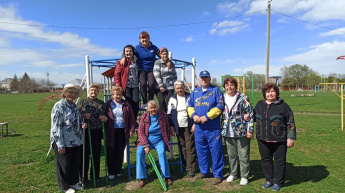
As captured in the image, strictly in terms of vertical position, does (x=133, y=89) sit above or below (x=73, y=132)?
above

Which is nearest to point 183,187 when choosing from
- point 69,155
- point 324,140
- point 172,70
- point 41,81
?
point 69,155

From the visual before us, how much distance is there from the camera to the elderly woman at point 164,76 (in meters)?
5.10

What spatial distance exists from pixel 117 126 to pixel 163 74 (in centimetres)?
146

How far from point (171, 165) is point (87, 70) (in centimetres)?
285

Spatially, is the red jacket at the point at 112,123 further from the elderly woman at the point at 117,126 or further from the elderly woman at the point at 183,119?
the elderly woman at the point at 183,119

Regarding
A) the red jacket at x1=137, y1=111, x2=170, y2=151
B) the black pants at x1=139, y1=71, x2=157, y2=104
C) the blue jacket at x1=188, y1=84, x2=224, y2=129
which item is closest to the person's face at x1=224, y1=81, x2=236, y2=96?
the blue jacket at x1=188, y1=84, x2=224, y2=129

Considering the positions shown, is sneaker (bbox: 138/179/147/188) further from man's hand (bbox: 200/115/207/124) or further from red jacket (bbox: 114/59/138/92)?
red jacket (bbox: 114/59/138/92)

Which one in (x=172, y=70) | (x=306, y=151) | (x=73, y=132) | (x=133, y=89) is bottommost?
(x=306, y=151)

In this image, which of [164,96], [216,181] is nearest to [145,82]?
[164,96]

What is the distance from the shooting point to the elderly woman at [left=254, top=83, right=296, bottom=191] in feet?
13.0

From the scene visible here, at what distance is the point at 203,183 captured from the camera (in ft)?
14.6

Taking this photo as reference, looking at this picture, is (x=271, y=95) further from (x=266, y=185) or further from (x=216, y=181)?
(x=216, y=181)

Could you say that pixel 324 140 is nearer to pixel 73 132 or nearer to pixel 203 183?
pixel 203 183

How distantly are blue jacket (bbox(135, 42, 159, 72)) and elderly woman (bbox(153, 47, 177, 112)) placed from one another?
27 centimetres
